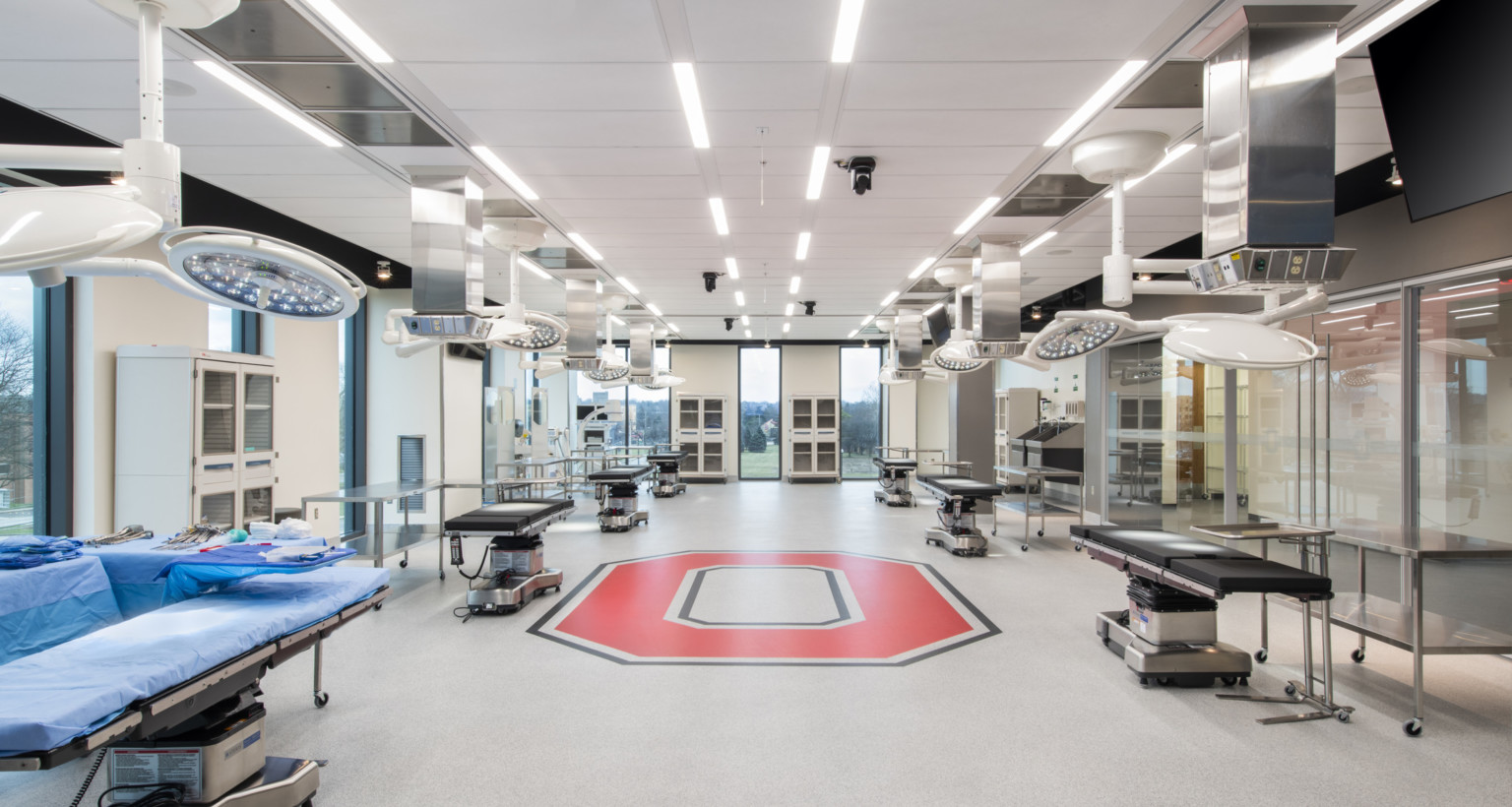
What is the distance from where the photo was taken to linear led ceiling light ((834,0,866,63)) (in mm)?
2715

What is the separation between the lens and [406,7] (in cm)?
274

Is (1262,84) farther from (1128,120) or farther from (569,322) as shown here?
(569,322)

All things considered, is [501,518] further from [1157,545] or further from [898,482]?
[898,482]

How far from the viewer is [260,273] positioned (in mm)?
2064

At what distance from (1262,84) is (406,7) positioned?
357cm

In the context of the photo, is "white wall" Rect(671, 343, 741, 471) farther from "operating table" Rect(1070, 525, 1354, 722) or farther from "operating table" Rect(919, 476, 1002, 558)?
"operating table" Rect(1070, 525, 1354, 722)

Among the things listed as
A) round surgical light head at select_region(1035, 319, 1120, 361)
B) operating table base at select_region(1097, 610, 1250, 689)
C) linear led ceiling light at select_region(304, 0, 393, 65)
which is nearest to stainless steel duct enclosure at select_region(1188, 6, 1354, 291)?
round surgical light head at select_region(1035, 319, 1120, 361)

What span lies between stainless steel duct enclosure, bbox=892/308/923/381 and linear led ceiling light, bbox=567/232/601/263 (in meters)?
4.87

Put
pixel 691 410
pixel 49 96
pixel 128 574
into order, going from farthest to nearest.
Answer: pixel 691 410
pixel 49 96
pixel 128 574

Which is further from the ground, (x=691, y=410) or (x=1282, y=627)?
(x=691, y=410)

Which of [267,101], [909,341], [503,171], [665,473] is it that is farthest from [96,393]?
[909,341]

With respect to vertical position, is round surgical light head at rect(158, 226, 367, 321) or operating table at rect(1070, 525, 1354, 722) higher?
round surgical light head at rect(158, 226, 367, 321)

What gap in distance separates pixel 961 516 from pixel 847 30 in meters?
5.55

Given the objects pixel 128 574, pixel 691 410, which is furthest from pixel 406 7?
pixel 691 410
